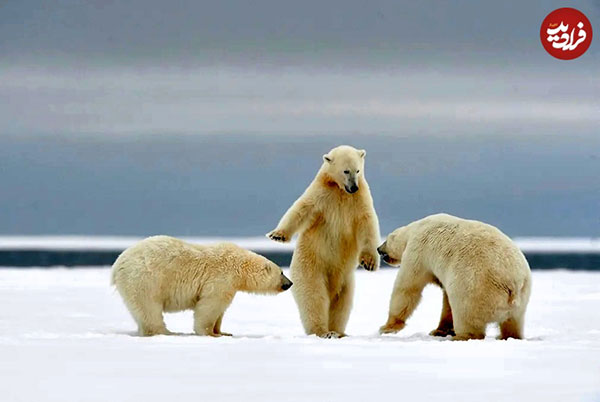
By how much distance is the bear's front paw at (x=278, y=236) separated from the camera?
654cm

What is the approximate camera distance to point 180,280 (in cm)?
629

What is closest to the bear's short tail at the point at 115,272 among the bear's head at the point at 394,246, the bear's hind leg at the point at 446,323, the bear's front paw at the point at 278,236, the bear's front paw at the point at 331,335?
the bear's front paw at the point at 278,236

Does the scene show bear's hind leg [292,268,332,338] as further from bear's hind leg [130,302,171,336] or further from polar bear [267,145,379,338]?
bear's hind leg [130,302,171,336]

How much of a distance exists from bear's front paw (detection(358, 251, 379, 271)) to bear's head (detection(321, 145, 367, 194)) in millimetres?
413

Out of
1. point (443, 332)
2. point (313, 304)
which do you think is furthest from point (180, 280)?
point (443, 332)

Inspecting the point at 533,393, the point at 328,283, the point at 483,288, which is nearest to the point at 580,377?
the point at 533,393

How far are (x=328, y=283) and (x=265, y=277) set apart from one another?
461 mm

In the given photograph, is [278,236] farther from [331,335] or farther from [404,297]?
[404,297]

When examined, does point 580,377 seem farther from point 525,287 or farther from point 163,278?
point 163,278

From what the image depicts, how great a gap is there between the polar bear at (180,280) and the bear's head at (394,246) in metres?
0.83

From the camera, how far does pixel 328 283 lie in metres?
6.70

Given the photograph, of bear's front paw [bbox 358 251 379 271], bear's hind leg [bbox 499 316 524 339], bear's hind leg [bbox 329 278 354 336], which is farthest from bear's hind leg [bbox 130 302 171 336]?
bear's hind leg [bbox 499 316 524 339]

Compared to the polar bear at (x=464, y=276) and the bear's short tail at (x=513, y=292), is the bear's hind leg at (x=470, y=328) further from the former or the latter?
the bear's short tail at (x=513, y=292)

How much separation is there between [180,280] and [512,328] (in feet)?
6.57
